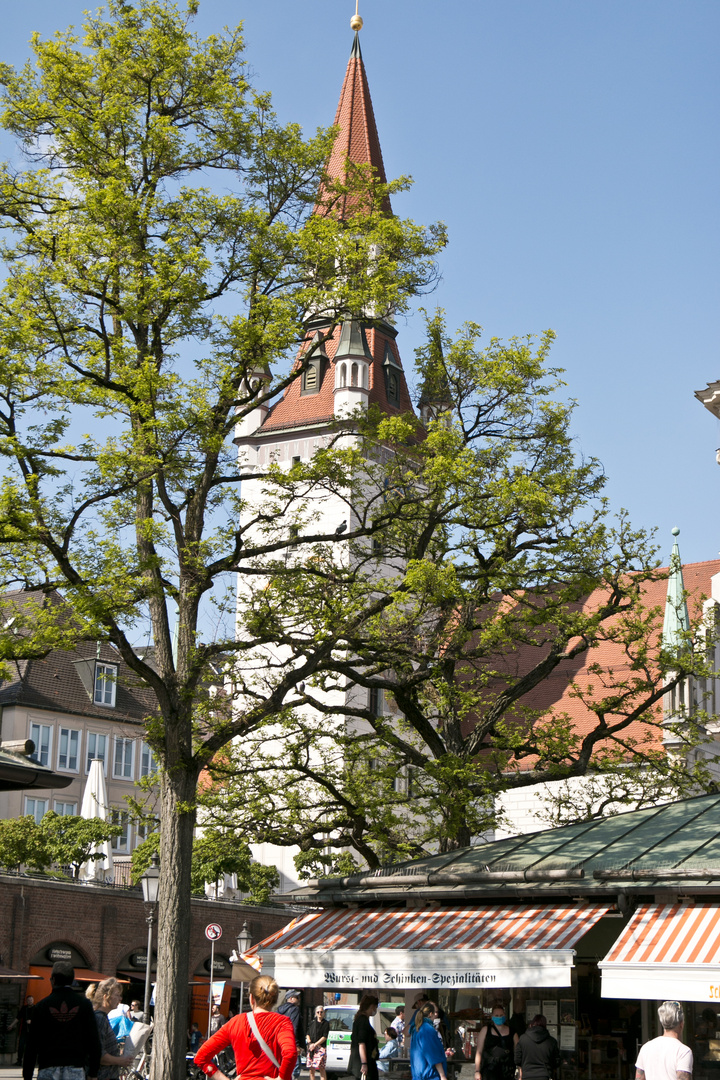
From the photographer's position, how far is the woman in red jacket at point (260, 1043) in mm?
8219

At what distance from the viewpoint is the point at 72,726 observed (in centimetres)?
5503

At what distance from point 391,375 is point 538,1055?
5253 cm

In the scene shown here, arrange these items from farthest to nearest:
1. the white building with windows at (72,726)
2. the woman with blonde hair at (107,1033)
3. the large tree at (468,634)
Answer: the white building with windows at (72,726)
the large tree at (468,634)
the woman with blonde hair at (107,1033)

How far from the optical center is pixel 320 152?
19.9m

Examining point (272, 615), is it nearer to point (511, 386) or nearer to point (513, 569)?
point (513, 569)

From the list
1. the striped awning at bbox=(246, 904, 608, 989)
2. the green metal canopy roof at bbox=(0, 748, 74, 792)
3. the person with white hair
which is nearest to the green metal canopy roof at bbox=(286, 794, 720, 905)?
the striped awning at bbox=(246, 904, 608, 989)

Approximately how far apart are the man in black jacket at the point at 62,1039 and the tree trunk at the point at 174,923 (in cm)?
764

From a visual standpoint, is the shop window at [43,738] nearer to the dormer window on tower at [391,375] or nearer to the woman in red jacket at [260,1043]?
the dormer window on tower at [391,375]

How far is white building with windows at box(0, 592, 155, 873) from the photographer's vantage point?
171 feet

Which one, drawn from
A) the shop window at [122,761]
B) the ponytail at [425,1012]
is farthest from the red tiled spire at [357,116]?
the ponytail at [425,1012]

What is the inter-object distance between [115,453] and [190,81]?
6169 mm

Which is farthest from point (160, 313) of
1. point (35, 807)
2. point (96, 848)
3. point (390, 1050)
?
point (35, 807)

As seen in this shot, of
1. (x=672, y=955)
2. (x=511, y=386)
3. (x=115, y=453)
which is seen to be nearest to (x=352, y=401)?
(x=511, y=386)

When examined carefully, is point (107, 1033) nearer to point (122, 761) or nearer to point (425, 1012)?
point (425, 1012)
